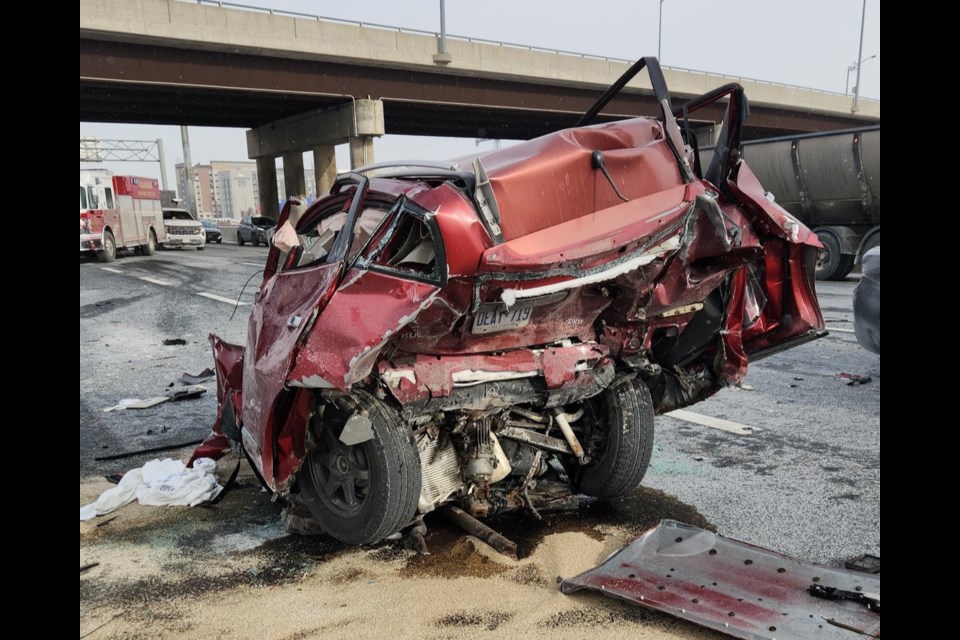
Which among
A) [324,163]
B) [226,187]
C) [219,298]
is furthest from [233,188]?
[219,298]

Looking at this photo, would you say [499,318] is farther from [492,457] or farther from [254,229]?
[254,229]

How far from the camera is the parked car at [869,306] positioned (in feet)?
16.7

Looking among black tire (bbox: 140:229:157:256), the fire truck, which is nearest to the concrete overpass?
the fire truck

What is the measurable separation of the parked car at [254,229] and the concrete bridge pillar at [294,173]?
10.5 feet

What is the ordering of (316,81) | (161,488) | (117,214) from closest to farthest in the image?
1. (161,488)
2. (117,214)
3. (316,81)

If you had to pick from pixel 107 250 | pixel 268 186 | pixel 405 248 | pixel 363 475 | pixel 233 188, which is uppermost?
pixel 233 188

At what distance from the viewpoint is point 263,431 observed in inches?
146

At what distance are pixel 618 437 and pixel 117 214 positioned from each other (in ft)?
85.6

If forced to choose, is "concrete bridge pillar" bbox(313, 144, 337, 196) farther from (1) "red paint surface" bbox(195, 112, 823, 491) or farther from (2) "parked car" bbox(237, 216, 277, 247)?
(1) "red paint surface" bbox(195, 112, 823, 491)

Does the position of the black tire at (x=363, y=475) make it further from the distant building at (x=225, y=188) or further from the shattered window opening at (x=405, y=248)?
the distant building at (x=225, y=188)

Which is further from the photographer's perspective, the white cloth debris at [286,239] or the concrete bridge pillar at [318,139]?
the concrete bridge pillar at [318,139]

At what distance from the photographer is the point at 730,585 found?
127 inches

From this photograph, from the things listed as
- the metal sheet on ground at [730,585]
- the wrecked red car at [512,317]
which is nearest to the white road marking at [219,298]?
the wrecked red car at [512,317]
